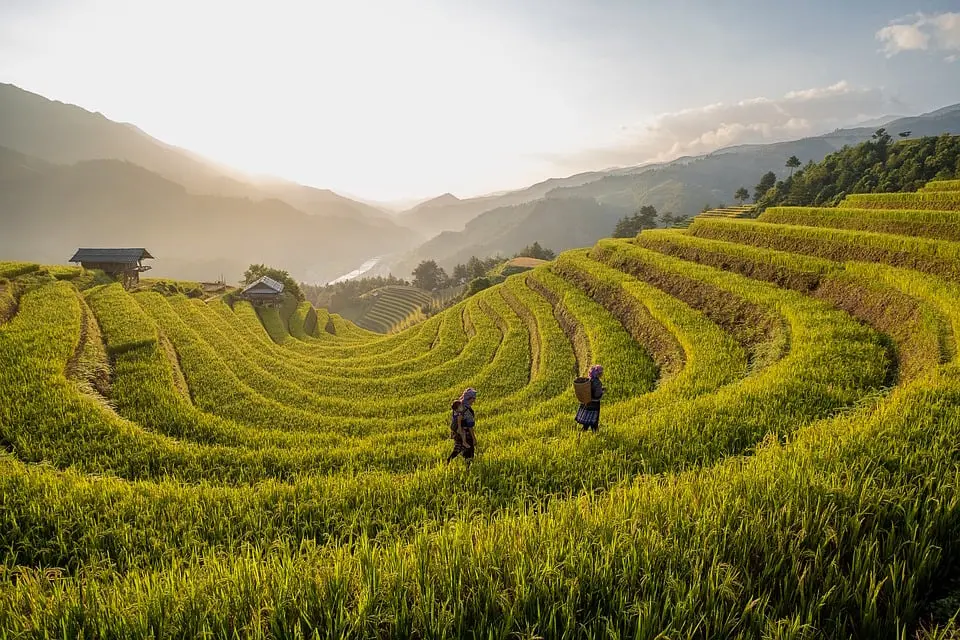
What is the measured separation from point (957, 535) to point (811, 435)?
2.75 m

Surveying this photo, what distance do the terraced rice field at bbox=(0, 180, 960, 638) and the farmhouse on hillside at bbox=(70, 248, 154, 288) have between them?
17055 millimetres

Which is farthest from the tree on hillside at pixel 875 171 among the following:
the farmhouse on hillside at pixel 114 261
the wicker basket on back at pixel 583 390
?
the farmhouse on hillside at pixel 114 261

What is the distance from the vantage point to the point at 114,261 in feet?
108

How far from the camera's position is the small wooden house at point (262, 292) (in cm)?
4344

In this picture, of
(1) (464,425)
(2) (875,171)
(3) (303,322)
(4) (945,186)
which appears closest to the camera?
(1) (464,425)

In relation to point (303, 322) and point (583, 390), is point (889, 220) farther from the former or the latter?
point (303, 322)

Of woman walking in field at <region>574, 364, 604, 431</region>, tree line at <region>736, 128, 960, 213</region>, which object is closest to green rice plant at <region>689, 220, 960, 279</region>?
woman walking in field at <region>574, 364, 604, 431</region>

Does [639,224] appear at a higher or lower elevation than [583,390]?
higher

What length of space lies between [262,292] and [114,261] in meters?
12.8

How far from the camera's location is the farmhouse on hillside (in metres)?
32.8

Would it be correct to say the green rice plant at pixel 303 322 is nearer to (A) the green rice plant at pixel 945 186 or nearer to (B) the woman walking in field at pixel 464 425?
(B) the woman walking in field at pixel 464 425

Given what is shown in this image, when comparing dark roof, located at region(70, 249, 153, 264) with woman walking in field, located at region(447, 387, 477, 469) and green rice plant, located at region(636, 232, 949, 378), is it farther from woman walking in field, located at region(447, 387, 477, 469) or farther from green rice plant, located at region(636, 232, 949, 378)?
green rice plant, located at region(636, 232, 949, 378)

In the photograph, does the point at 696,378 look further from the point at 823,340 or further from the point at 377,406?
the point at 377,406

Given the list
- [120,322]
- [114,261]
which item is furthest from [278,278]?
[120,322]
